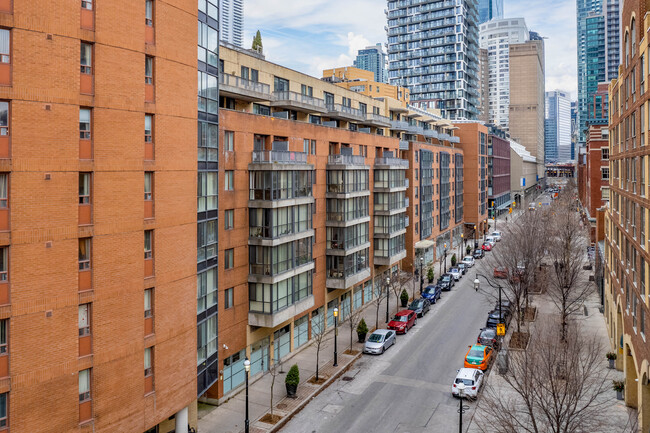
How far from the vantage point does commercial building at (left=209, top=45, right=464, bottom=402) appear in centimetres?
3216

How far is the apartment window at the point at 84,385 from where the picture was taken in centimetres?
1938

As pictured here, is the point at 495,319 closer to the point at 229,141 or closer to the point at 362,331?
the point at 362,331

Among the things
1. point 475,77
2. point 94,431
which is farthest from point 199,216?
point 475,77

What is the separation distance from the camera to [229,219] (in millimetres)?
32031

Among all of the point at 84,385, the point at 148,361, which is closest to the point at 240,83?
A: the point at 148,361

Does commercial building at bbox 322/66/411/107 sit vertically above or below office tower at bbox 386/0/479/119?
below

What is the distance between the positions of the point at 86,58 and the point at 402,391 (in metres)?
24.9

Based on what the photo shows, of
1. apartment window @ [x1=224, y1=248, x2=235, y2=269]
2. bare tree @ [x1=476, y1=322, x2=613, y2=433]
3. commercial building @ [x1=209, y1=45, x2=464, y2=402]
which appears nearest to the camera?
bare tree @ [x1=476, y1=322, x2=613, y2=433]

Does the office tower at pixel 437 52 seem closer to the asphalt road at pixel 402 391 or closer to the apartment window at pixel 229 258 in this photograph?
the asphalt road at pixel 402 391

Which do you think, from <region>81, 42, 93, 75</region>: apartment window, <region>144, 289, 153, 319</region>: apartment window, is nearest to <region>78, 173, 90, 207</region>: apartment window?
<region>81, 42, 93, 75</region>: apartment window

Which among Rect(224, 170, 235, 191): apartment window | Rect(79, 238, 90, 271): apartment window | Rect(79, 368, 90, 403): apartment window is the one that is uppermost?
Rect(224, 170, 235, 191): apartment window

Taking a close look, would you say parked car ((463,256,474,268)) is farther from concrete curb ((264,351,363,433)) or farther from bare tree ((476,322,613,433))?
bare tree ((476,322,613,433))

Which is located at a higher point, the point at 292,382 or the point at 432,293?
the point at 432,293

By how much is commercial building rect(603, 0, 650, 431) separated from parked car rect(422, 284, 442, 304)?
19659mm
